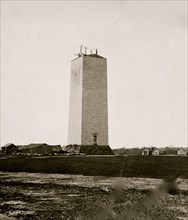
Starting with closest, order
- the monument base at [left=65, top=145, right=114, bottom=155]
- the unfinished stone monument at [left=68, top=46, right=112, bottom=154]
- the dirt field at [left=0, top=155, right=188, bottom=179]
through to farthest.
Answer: the dirt field at [left=0, top=155, right=188, bottom=179] → the monument base at [left=65, top=145, right=114, bottom=155] → the unfinished stone monument at [left=68, top=46, right=112, bottom=154]

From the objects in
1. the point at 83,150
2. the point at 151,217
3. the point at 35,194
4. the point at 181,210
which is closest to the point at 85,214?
the point at 151,217

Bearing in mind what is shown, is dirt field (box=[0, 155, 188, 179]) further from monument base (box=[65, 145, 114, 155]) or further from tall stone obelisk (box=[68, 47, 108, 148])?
tall stone obelisk (box=[68, 47, 108, 148])

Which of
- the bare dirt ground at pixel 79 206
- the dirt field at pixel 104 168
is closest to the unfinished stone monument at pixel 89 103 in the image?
the dirt field at pixel 104 168

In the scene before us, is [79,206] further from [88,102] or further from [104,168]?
[88,102]

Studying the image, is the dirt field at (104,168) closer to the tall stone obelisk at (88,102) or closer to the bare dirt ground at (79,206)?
the bare dirt ground at (79,206)

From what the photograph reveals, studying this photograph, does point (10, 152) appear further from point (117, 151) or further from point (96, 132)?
point (117, 151)

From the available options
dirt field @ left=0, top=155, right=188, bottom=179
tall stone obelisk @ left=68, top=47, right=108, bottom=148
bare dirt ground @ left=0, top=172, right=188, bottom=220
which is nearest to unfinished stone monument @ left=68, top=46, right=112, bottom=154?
tall stone obelisk @ left=68, top=47, right=108, bottom=148

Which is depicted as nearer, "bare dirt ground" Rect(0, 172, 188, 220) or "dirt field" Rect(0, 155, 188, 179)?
"bare dirt ground" Rect(0, 172, 188, 220)

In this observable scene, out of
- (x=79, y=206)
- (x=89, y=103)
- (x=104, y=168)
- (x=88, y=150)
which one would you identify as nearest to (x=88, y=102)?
(x=89, y=103)
